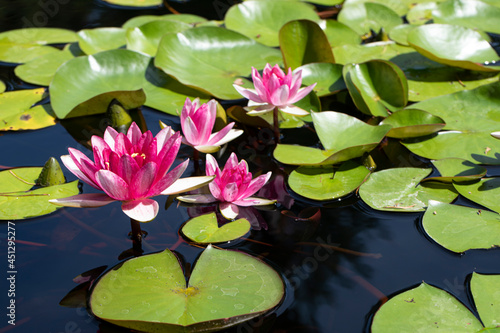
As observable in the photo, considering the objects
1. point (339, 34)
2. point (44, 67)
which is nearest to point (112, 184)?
point (44, 67)

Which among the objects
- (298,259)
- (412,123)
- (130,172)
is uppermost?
(130,172)

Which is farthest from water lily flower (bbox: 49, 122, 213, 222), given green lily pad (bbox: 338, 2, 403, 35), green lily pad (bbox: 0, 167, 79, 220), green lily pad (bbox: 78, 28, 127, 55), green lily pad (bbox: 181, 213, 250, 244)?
green lily pad (bbox: 338, 2, 403, 35)

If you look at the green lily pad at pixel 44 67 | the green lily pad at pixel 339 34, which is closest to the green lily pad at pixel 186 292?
the green lily pad at pixel 44 67

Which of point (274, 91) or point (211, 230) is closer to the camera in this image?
point (211, 230)

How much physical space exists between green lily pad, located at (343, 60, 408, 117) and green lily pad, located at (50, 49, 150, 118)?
1.39 m

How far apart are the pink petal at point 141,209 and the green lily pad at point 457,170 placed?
55.7 inches

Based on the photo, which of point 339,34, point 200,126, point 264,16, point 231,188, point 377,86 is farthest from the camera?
point 264,16

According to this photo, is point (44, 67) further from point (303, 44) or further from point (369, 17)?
point (369, 17)

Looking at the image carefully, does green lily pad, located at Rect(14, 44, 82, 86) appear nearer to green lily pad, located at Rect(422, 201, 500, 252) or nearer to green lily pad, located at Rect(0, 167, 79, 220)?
green lily pad, located at Rect(0, 167, 79, 220)

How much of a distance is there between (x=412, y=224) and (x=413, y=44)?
1683mm

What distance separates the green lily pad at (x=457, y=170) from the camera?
2240 millimetres

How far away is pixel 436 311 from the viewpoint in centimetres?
160

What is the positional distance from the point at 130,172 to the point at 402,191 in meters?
1.35

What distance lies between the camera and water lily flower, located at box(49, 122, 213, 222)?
5.53 feet
